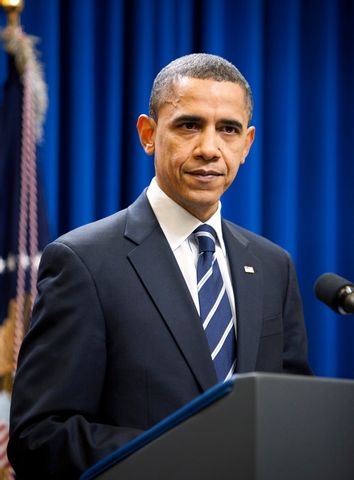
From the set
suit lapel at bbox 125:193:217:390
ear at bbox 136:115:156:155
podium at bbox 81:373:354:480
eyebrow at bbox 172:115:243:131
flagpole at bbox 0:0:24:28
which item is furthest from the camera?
flagpole at bbox 0:0:24:28

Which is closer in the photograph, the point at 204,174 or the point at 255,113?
the point at 204,174

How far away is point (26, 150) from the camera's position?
257 cm

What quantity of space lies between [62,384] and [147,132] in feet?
2.06

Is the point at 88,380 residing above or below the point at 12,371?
above

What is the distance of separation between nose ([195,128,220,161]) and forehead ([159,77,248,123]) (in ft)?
0.13

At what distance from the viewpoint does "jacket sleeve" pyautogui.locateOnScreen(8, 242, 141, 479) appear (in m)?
1.41

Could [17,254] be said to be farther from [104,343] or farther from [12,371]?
[104,343]

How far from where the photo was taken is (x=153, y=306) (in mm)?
1588

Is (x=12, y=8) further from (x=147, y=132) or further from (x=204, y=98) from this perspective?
(x=204, y=98)

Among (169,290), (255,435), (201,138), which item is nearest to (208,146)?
(201,138)

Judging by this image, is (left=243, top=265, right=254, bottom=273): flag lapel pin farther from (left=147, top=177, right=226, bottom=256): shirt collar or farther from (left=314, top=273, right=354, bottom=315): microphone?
(left=314, top=273, right=354, bottom=315): microphone

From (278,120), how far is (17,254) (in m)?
1.28

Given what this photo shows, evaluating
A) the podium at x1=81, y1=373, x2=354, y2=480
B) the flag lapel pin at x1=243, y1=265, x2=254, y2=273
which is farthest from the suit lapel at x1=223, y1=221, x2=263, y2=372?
the podium at x1=81, y1=373, x2=354, y2=480

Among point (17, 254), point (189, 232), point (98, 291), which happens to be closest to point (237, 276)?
point (189, 232)
